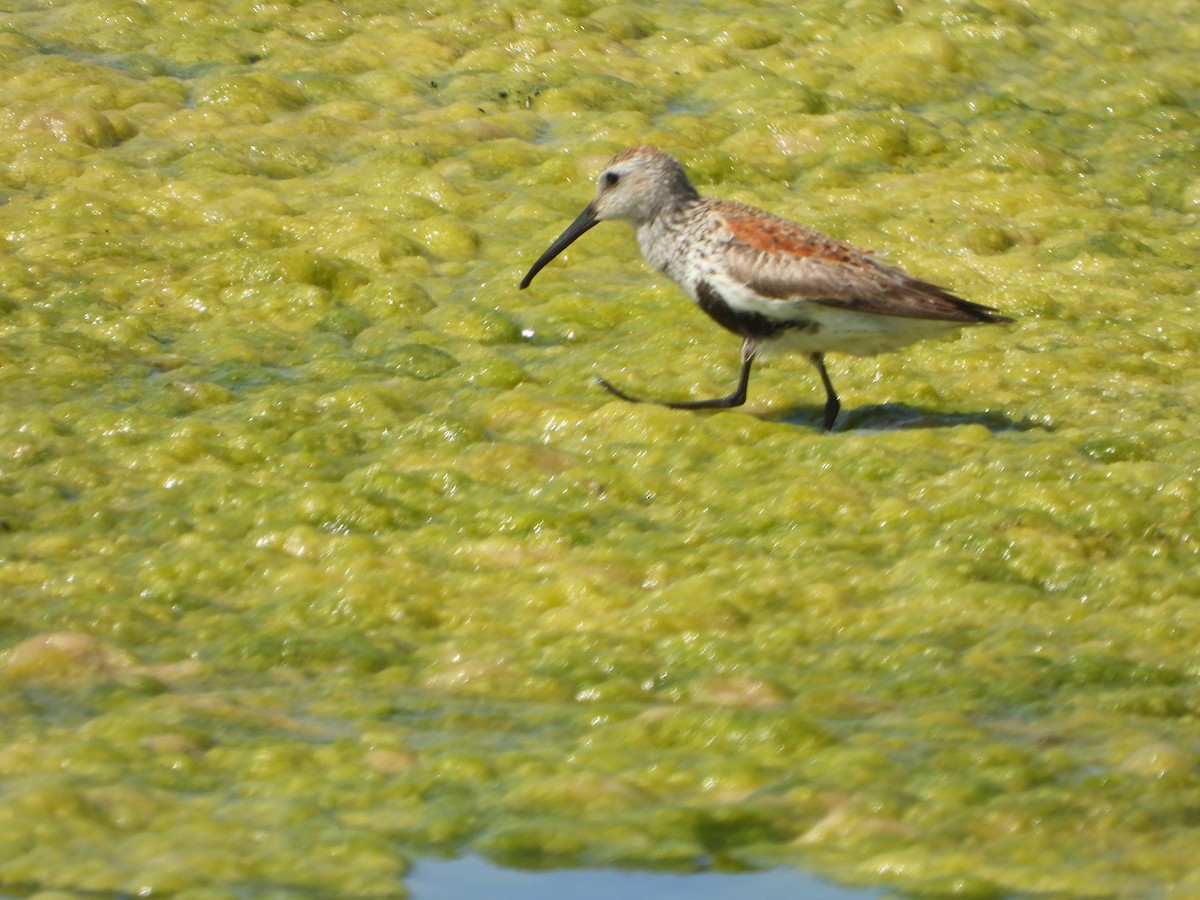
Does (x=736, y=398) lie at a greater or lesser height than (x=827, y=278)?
lesser

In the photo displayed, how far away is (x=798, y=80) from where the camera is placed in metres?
9.87

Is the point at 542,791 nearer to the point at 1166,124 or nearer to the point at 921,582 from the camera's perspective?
the point at 921,582

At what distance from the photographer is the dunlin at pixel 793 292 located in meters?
6.17

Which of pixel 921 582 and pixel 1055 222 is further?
pixel 1055 222

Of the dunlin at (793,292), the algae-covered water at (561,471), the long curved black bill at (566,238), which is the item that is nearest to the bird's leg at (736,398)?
the dunlin at (793,292)

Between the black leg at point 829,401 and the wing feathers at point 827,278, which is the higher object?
the wing feathers at point 827,278

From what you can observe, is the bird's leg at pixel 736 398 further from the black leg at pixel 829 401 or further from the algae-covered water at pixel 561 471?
A: the black leg at pixel 829 401

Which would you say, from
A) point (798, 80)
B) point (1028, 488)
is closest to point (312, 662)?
point (1028, 488)

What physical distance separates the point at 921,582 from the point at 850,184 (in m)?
4.20

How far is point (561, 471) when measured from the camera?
18.9ft

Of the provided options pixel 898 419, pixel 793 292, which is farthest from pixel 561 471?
pixel 898 419

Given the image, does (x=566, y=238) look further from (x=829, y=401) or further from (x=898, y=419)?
(x=898, y=419)

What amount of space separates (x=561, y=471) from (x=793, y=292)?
1.14 m

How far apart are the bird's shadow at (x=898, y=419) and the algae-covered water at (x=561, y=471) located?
2.0 inches
